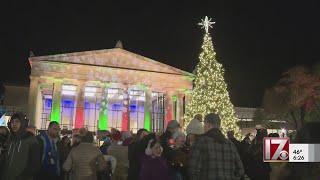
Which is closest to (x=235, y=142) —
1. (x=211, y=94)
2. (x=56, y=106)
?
(x=211, y=94)

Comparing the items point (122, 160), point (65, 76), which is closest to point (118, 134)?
point (122, 160)

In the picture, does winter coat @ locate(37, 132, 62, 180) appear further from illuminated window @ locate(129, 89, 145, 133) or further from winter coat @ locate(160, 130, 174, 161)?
illuminated window @ locate(129, 89, 145, 133)

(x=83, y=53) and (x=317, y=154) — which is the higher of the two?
(x=83, y=53)

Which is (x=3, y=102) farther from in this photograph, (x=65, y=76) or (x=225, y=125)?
(x=225, y=125)

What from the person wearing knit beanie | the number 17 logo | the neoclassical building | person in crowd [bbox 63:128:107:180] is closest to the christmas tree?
the neoclassical building

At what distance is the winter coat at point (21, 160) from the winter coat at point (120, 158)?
118 inches

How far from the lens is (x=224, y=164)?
205 inches

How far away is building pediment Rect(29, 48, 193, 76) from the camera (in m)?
36.8

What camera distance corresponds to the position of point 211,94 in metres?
24.2

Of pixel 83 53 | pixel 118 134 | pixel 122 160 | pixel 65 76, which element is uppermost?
pixel 83 53

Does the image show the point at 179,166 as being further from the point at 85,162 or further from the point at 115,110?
the point at 115,110

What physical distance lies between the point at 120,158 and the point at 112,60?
100 feet

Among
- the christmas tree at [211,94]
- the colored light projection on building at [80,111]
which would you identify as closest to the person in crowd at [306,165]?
the christmas tree at [211,94]

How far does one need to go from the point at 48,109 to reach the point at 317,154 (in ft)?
145
